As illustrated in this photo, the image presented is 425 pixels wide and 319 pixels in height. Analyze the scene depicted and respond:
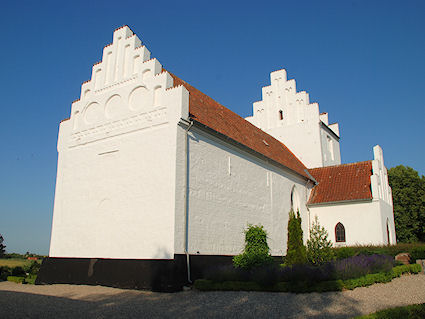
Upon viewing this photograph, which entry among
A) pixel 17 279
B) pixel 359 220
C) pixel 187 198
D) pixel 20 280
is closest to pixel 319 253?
pixel 187 198

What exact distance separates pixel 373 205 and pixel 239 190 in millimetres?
9288

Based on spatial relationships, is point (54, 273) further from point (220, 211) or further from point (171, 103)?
point (171, 103)

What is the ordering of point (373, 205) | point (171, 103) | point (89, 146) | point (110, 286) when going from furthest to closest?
point (373, 205), point (89, 146), point (171, 103), point (110, 286)

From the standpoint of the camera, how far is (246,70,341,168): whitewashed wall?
2683 cm

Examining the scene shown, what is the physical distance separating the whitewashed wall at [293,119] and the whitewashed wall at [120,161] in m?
15.7

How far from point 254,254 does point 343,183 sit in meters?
12.4

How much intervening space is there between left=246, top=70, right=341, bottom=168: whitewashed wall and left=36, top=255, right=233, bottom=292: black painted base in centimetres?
1500

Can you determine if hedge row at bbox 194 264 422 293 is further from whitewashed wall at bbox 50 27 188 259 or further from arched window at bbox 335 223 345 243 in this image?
arched window at bbox 335 223 345 243

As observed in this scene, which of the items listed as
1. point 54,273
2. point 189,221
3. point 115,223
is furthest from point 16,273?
point 189,221

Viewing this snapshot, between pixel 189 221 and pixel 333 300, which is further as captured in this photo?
pixel 189 221

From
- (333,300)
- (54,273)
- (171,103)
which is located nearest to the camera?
(333,300)

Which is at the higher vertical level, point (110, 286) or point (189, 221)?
point (189, 221)

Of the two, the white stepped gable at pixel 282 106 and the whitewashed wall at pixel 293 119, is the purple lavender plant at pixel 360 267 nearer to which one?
the whitewashed wall at pixel 293 119

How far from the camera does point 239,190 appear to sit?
16109 mm
